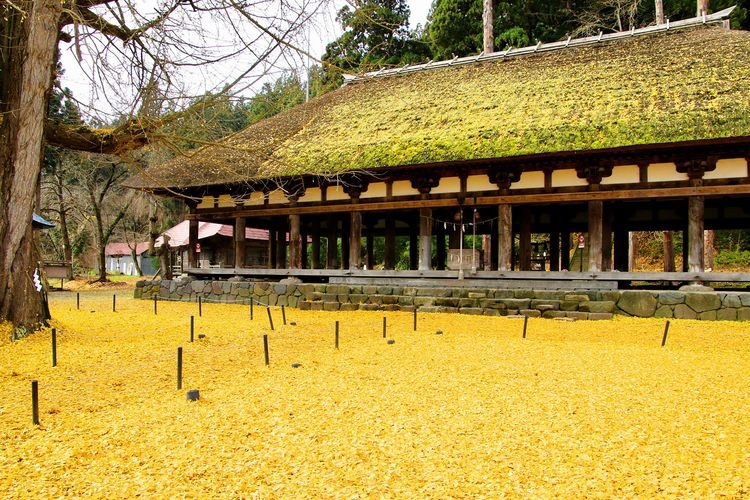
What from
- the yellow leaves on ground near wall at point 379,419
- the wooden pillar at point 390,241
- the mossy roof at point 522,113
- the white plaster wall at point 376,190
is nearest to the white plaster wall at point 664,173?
the mossy roof at point 522,113

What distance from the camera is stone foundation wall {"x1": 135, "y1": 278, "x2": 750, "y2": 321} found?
32.3 ft

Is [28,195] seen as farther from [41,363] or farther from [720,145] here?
[720,145]

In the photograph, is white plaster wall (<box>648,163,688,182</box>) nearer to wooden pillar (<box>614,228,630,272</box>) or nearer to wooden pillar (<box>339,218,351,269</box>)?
wooden pillar (<box>614,228,630,272</box>)

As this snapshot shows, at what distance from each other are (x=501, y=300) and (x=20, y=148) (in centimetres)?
927

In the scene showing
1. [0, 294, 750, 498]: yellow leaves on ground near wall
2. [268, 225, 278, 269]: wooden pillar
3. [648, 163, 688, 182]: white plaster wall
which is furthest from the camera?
[268, 225, 278, 269]: wooden pillar

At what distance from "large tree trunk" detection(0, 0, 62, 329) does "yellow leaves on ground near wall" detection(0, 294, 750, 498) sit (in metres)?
0.74

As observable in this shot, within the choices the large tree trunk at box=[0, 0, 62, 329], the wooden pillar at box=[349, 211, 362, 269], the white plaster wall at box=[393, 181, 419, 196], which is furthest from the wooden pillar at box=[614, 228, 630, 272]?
the large tree trunk at box=[0, 0, 62, 329]

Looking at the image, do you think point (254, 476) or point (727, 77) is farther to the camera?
point (727, 77)

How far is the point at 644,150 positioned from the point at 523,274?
3.66 metres

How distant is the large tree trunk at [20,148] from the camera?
7.18 meters

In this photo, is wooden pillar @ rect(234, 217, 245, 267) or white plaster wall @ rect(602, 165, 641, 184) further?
wooden pillar @ rect(234, 217, 245, 267)

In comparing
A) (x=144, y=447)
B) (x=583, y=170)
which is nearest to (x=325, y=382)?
(x=144, y=447)

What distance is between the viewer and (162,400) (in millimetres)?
4715

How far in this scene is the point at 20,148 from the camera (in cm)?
723
